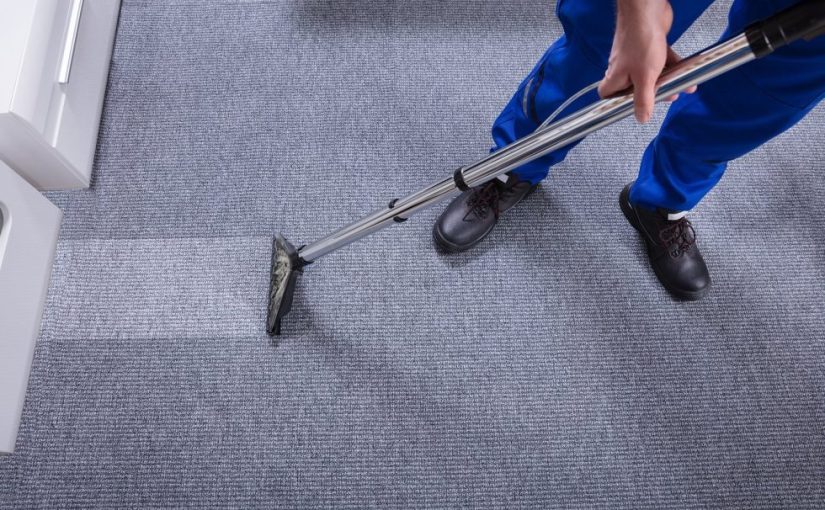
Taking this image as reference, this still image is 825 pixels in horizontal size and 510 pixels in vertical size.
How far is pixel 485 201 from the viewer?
3.55 ft

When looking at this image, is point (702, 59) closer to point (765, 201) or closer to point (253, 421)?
point (765, 201)

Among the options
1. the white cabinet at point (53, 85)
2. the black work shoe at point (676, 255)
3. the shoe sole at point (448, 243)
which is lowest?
the black work shoe at point (676, 255)

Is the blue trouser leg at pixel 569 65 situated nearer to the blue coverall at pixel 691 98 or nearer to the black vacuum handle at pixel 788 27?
the blue coverall at pixel 691 98

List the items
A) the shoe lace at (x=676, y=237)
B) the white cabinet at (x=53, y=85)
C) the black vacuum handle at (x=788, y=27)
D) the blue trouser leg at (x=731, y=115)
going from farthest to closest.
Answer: the shoe lace at (x=676, y=237) → the white cabinet at (x=53, y=85) → the blue trouser leg at (x=731, y=115) → the black vacuum handle at (x=788, y=27)

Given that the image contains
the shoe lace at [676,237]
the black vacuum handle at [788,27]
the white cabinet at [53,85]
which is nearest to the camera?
the black vacuum handle at [788,27]

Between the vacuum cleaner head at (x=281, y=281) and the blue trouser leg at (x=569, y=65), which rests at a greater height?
the blue trouser leg at (x=569, y=65)

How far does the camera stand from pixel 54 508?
94 centimetres

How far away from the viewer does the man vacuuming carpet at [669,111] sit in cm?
55

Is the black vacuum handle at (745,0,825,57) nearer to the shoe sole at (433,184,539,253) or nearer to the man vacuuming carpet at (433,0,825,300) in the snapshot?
the man vacuuming carpet at (433,0,825,300)

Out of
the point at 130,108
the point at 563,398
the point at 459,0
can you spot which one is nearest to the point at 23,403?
the point at 130,108

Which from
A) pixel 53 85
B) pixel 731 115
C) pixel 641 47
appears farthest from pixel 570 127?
pixel 53 85

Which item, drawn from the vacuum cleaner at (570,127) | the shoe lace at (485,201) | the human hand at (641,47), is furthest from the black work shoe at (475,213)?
the human hand at (641,47)

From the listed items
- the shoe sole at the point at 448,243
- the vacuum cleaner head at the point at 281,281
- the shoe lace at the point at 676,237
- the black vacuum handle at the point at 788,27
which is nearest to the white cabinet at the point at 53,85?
the vacuum cleaner head at the point at 281,281

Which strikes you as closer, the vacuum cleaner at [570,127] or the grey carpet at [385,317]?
the vacuum cleaner at [570,127]
